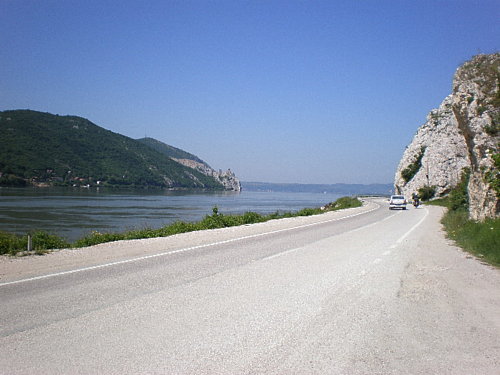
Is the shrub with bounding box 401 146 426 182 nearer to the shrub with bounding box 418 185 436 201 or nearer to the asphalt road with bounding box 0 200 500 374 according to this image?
the shrub with bounding box 418 185 436 201

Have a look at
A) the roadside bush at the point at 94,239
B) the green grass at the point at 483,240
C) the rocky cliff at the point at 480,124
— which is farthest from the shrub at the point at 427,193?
the roadside bush at the point at 94,239

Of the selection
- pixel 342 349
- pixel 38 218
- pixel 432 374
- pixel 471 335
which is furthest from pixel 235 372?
pixel 38 218

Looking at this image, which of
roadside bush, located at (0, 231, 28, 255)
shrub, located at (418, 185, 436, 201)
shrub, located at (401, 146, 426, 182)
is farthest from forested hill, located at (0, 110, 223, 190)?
roadside bush, located at (0, 231, 28, 255)

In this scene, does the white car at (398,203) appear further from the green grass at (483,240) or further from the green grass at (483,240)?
the green grass at (483,240)

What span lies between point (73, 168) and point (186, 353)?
143 m

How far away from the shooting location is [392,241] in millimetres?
15859

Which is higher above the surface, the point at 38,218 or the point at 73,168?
the point at 73,168

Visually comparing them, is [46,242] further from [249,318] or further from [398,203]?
[398,203]

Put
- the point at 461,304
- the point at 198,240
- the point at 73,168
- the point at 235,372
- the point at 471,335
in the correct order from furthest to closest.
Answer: the point at 73,168 < the point at 198,240 < the point at 461,304 < the point at 471,335 < the point at 235,372

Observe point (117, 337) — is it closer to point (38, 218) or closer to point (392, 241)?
point (392, 241)

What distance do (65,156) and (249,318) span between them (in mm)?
147212

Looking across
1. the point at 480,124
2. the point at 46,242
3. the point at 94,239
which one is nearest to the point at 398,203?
the point at 480,124

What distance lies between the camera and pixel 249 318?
18.3 feet

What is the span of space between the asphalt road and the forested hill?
365 ft
